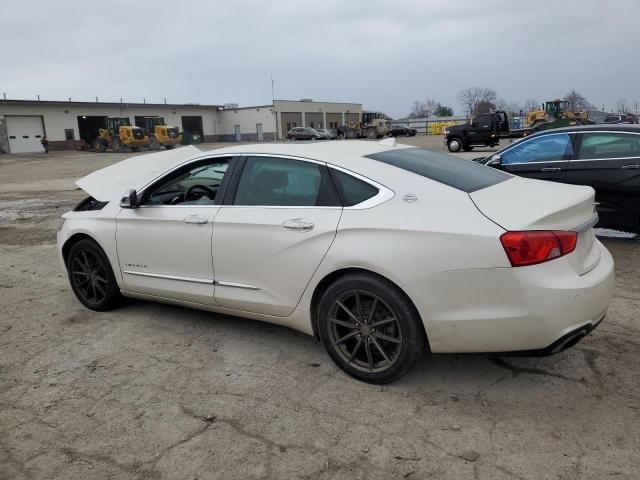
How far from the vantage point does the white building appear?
4956cm

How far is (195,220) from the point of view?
4055mm

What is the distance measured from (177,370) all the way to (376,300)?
1.56m

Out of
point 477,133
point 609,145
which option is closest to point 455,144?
point 477,133

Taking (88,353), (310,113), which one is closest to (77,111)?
(310,113)

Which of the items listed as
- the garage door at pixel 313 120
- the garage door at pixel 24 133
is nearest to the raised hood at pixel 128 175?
the garage door at pixel 24 133

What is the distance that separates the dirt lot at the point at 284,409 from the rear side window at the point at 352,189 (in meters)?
1.20

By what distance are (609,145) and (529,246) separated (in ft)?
15.2

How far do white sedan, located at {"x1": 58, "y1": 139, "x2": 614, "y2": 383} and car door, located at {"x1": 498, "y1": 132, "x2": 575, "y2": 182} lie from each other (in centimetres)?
344

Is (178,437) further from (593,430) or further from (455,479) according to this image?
(593,430)

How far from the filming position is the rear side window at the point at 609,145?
6.40 m

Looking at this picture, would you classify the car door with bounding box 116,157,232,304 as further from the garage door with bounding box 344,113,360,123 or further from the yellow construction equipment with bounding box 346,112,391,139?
the garage door with bounding box 344,113,360,123

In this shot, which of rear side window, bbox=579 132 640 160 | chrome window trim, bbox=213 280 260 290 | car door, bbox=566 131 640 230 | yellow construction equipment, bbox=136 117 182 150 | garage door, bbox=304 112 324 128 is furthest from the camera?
garage door, bbox=304 112 324 128

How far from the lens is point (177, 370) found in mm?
3764

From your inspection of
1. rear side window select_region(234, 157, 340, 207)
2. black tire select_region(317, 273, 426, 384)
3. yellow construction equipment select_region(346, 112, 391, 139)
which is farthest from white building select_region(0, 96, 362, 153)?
black tire select_region(317, 273, 426, 384)
